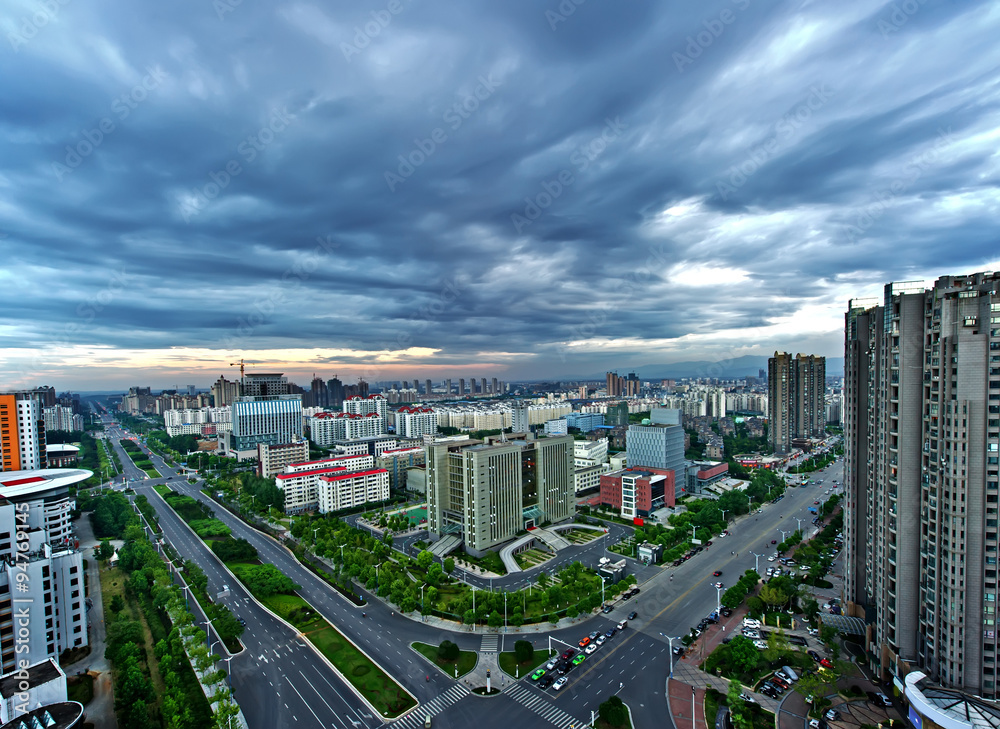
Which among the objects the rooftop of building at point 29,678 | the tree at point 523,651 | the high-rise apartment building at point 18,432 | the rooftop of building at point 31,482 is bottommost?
the tree at point 523,651

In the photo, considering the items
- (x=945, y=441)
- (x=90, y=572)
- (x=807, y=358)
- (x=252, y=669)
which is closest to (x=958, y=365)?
(x=945, y=441)

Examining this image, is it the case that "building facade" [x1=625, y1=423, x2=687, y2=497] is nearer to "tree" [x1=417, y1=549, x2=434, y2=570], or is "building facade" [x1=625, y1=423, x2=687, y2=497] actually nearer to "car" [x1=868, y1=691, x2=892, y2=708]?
"tree" [x1=417, y1=549, x2=434, y2=570]

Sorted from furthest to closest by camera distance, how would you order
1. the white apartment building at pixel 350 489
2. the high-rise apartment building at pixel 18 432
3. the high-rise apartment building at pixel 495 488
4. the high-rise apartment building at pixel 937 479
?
1. the white apartment building at pixel 350 489
2. the high-rise apartment building at pixel 18 432
3. the high-rise apartment building at pixel 495 488
4. the high-rise apartment building at pixel 937 479

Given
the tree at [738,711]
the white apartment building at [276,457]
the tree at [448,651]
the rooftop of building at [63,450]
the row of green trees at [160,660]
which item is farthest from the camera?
the white apartment building at [276,457]

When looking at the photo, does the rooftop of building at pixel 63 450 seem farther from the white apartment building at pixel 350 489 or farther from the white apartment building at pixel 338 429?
the white apartment building at pixel 338 429

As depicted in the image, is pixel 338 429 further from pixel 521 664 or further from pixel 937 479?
pixel 937 479

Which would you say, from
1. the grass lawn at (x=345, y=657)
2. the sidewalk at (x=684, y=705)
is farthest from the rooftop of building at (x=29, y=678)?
the sidewalk at (x=684, y=705)

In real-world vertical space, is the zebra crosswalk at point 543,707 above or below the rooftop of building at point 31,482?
below

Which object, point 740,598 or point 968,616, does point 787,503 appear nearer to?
point 740,598
